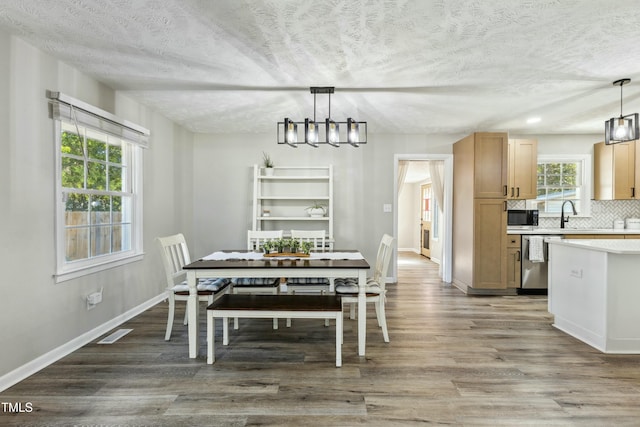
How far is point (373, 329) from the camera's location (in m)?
3.40

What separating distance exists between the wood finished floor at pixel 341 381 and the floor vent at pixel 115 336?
0.08m

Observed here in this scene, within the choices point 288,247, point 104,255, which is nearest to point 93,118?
point 104,255

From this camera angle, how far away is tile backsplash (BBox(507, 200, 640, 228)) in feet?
17.7

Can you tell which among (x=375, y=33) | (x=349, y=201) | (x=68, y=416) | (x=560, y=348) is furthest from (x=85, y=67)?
(x=560, y=348)

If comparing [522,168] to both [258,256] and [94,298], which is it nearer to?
[258,256]

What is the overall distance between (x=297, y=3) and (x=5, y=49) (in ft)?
6.27

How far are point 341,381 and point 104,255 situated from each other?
2510 mm

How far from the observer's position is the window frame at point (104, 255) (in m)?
2.73

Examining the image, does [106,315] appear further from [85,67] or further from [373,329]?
[373,329]

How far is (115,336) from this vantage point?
3.18 metres

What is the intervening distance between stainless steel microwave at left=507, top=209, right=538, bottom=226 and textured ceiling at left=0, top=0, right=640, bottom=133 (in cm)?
158

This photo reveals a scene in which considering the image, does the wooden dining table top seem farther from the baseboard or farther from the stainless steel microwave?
the stainless steel microwave

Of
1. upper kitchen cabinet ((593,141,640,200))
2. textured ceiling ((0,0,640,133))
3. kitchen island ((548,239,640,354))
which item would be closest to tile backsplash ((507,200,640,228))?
upper kitchen cabinet ((593,141,640,200))

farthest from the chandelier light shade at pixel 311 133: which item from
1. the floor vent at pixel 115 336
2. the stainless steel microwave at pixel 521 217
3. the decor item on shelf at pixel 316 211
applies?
the stainless steel microwave at pixel 521 217
